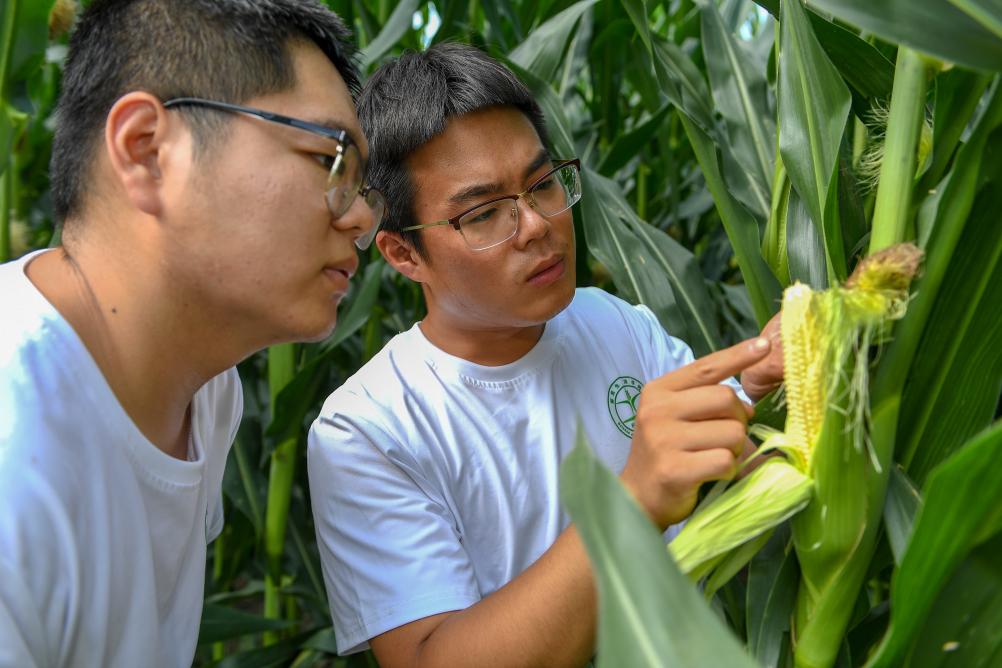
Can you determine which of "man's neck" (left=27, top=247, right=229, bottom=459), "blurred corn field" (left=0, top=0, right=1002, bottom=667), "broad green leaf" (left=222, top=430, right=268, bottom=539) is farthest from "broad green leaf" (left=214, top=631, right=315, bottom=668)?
"man's neck" (left=27, top=247, right=229, bottom=459)

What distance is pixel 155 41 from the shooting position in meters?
0.76

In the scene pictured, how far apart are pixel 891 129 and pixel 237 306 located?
1.70ft

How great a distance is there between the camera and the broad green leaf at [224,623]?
4.31ft

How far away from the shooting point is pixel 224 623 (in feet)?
4.36

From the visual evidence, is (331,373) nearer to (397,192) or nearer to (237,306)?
(397,192)

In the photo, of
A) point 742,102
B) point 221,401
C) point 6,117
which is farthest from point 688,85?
point 6,117

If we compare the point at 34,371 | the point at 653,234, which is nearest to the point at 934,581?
the point at 34,371

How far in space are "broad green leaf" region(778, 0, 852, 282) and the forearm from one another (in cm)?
32

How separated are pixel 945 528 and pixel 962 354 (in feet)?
0.75

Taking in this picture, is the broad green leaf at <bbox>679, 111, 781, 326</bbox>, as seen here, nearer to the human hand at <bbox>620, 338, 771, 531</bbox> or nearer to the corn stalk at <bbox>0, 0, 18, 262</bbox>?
the human hand at <bbox>620, 338, 771, 531</bbox>

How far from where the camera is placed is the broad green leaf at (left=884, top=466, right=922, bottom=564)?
2.11 ft

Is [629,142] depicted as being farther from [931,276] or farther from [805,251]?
[931,276]

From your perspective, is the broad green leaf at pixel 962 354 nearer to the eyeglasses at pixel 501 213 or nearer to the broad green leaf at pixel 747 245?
the broad green leaf at pixel 747 245

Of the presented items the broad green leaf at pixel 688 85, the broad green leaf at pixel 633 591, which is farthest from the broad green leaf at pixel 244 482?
the broad green leaf at pixel 633 591
